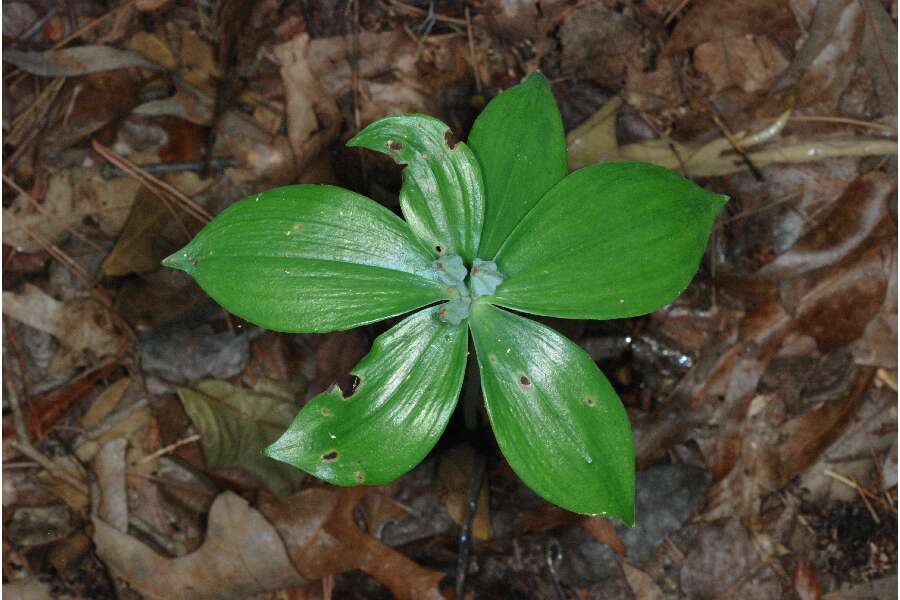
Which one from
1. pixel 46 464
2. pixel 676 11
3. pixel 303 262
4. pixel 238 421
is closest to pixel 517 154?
pixel 303 262

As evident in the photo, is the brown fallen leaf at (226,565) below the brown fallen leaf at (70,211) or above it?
below

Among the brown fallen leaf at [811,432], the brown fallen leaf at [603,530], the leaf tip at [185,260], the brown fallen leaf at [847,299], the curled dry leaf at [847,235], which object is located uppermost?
the leaf tip at [185,260]

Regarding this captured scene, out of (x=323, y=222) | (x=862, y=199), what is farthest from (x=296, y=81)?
(x=862, y=199)

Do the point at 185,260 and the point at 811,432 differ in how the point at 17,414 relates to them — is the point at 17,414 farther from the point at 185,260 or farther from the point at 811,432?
the point at 811,432

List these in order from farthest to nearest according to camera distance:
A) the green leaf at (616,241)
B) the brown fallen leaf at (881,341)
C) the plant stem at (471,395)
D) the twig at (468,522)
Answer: the brown fallen leaf at (881,341), the twig at (468,522), the plant stem at (471,395), the green leaf at (616,241)

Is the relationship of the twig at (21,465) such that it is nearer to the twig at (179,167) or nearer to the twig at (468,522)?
the twig at (179,167)

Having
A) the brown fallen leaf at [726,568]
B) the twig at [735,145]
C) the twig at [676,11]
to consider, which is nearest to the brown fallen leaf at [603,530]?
the brown fallen leaf at [726,568]
